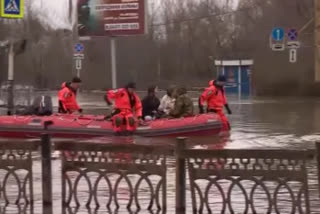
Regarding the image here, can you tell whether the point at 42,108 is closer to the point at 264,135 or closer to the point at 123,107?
the point at 123,107

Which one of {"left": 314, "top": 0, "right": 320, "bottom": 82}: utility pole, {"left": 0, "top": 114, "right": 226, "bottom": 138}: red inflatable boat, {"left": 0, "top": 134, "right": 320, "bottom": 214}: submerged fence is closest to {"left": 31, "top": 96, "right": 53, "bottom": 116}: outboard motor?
{"left": 0, "top": 114, "right": 226, "bottom": 138}: red inflatable boat

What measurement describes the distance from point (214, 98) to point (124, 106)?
307cm

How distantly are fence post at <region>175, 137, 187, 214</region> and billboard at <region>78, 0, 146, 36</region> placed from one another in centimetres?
1375

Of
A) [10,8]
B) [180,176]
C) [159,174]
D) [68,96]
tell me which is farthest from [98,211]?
[68,96]

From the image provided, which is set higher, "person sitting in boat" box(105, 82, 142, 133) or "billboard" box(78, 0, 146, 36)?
"billboard" box(78, 0, 146, 36)

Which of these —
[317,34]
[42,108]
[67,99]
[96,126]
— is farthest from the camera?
[317,34]

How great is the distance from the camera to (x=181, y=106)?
61.1 feet

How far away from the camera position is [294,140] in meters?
17.2

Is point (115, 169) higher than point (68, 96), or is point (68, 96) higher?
point (68, 96)

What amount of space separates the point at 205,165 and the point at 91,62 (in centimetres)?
5297

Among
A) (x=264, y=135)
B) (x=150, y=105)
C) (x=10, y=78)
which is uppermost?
(x=10, y=78)

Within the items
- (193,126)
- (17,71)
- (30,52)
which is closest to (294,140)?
(193,126)

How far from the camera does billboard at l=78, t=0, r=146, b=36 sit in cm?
2088

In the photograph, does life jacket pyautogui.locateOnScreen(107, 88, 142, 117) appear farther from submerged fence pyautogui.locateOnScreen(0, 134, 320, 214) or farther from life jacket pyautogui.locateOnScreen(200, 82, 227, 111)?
submerged fence pyautogui.locateOnScreen(0, 134, 320, 214)
